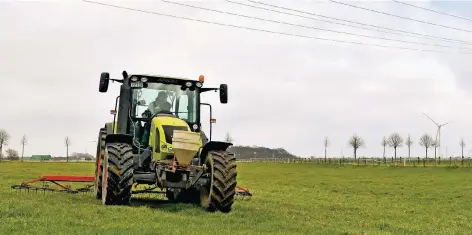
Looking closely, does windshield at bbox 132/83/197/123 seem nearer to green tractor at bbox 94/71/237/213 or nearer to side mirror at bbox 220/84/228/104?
green tractor at bbox 94/71/237/213

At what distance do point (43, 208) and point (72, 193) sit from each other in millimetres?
7642

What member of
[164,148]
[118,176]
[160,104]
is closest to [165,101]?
[160,104]

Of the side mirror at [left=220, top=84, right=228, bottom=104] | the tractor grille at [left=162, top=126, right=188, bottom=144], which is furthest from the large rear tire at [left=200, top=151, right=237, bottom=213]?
the side mirror at [left=220, top=84, right=228, bottom=104]

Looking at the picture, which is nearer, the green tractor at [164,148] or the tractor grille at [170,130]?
the green tractor at [164,148]

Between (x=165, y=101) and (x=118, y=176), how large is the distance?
3.46 meters

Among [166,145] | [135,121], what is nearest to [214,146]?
[166,145]

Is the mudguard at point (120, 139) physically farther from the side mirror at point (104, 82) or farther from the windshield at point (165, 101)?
the side mirror at point (104, 82)

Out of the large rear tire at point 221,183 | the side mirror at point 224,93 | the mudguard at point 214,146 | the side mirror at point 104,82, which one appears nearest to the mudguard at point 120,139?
the side mirror at point 104,82

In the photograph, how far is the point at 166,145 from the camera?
16.1m

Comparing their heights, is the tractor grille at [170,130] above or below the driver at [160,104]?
below

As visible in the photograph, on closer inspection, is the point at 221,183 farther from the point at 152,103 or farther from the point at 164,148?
Answer: the point at 152,103

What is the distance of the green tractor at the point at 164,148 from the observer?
610 inches

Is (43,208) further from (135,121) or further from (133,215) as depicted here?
(135,121)

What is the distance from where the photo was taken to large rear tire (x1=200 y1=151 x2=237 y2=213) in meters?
15.5
